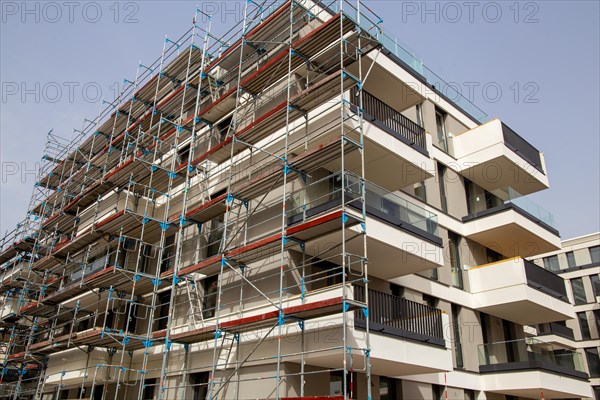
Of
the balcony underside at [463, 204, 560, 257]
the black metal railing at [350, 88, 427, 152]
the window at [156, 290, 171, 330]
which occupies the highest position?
the black metal railing at [350, 88, 427, 152]

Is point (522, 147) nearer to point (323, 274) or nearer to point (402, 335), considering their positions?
→ point (323, 274)

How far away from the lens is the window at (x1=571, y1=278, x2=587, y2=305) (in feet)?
114

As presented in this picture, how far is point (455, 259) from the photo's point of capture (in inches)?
717

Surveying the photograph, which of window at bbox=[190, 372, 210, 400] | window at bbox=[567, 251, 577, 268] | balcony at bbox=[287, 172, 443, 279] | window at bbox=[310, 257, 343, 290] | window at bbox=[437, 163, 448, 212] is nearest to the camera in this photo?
balcony at bbox=[287, 172, 443, 279]

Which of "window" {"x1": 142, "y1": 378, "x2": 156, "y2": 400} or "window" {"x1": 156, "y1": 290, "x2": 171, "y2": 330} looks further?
"window" {"x1": 156, "y1": 290, "x2": 171, "y2": 330}

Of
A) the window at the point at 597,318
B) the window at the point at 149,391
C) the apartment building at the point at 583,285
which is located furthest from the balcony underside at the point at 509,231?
the window at the point at 597,318

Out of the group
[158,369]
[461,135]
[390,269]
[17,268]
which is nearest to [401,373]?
[390,269]

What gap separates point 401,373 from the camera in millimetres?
13367

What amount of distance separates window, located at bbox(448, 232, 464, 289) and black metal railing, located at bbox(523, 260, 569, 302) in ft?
7.01

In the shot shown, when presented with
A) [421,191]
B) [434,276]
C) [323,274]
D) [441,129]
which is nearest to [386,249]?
[323,274]

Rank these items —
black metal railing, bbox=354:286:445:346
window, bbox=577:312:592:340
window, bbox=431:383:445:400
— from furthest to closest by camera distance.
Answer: window, bbox=577:312:592:340
window, bbox=431:383:445:400
black metal railing, bbox=354:286:445:346

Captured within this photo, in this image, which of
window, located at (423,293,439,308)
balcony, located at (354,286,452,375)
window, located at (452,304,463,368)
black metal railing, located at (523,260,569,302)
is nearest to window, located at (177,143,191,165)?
window, located at (423,293,439,308)

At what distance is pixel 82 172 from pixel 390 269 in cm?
1514

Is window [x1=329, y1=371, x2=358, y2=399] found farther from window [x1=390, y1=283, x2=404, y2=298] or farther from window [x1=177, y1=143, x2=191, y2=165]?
window [x1=177, y1=143, x2=191, y2=165]
